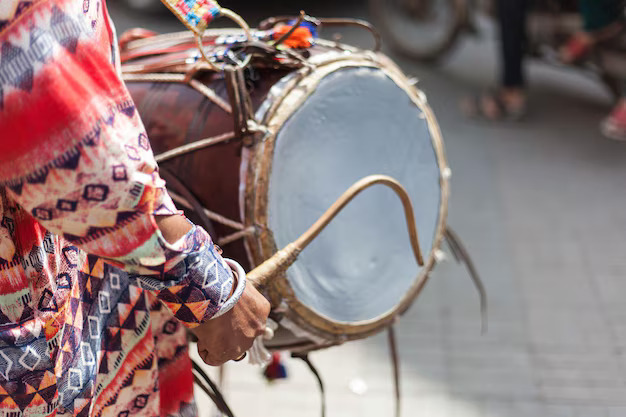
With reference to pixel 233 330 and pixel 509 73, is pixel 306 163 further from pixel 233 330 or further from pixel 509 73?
pixel 509 73

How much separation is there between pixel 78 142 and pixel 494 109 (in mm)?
3017

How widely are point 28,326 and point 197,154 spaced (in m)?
0.43

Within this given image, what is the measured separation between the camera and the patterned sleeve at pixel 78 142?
706 mm

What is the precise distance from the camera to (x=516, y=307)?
2.32 m

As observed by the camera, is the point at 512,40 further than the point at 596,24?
Answer: Yes

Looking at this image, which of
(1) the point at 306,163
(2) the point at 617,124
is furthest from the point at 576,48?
(1) the point at 306,163

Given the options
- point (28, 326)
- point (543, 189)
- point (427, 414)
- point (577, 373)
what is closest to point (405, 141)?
point (28, 326)

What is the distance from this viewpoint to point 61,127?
0.72 meters

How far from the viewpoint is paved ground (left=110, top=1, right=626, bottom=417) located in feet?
6.48

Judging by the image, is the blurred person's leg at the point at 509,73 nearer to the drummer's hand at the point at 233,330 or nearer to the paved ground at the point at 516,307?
the paved ground at the point at 516,307

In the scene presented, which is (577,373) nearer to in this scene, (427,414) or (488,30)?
(427,414)

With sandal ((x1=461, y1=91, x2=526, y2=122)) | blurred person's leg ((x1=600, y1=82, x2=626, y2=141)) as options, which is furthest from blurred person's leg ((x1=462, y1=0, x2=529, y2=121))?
blurred person's leg ((x1=600, y1=82, x2=626, y2=141))

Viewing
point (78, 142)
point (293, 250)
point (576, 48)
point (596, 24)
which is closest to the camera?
point (78, 142)

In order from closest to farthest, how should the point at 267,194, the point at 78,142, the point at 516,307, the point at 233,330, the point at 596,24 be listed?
the point at 78,142
the point at 233,330
the point at 267,194
the point at 516,307
the point at 596,24
